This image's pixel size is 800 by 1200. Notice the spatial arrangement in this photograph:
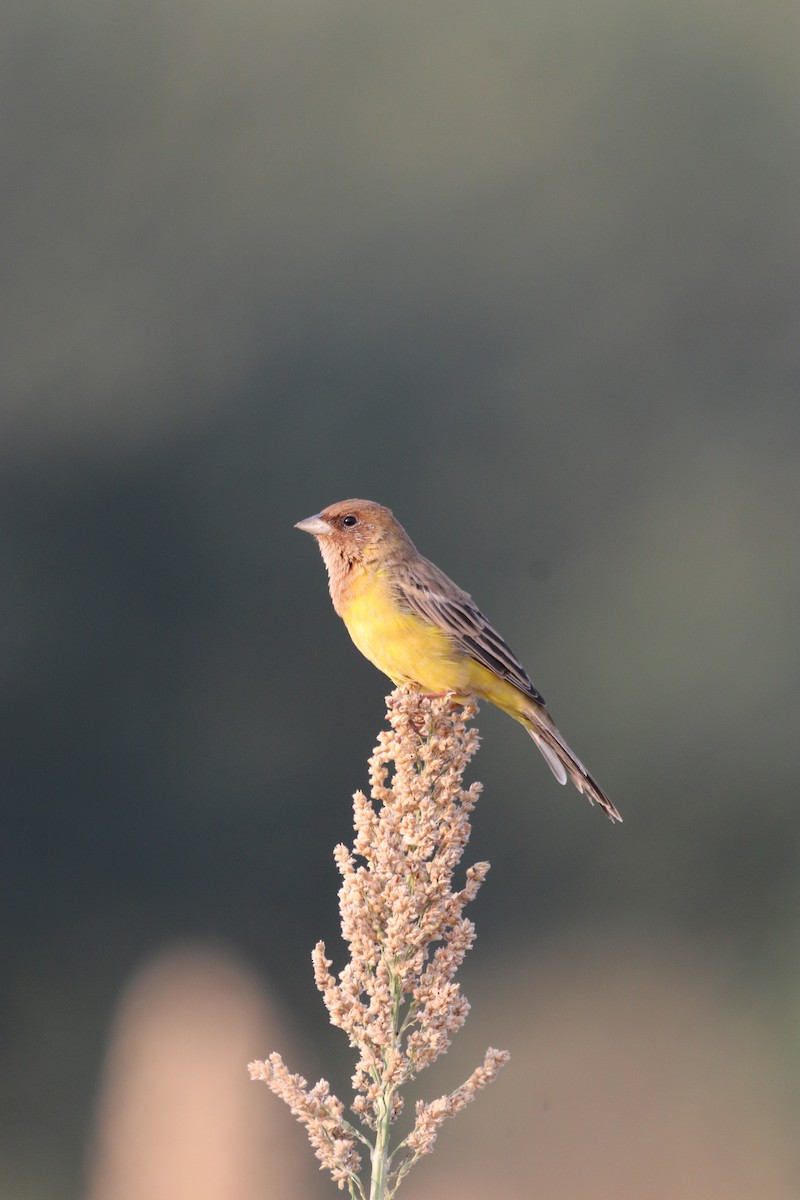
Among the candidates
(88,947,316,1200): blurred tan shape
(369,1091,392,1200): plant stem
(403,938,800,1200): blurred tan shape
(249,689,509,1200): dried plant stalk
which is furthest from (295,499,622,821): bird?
(403,938,800,1200): blurred tan shape

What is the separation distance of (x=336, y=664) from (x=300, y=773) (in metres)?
2.08

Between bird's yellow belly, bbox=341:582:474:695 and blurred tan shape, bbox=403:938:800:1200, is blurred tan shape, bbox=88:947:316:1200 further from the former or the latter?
bird's yellow belly, bbox=341:582:474:695

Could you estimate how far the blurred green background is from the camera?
23.1 meters

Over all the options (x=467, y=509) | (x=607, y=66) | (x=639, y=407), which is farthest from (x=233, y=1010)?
(x=607, y=66)

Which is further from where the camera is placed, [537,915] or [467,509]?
[467,509]

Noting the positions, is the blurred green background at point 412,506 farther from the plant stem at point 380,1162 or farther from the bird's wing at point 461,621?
the plant stem at point 380,1162

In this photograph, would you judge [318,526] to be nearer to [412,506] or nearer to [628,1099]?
[628,1099]

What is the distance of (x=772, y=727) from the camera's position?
31453 millimetres

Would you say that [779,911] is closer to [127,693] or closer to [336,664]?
[336,664]

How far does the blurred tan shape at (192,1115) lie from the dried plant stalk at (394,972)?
8.80 metres

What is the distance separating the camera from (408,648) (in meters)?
6.28

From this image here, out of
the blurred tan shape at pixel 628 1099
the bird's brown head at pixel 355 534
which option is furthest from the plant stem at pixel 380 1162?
the blurred tan shape at pixel 628 1099

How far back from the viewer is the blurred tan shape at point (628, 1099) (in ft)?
52.3

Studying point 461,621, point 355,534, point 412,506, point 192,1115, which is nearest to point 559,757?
point 461,621
